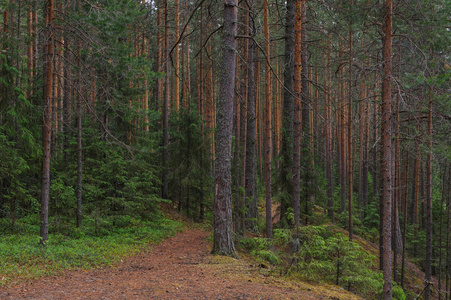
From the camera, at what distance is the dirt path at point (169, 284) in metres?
5.16

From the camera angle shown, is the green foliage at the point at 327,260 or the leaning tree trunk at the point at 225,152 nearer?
the green foliage at the point at 327,260

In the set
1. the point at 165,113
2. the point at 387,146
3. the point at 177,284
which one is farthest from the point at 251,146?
the point at 177,284

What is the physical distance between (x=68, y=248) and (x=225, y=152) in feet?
16.4

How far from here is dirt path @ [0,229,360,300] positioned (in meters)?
5.16

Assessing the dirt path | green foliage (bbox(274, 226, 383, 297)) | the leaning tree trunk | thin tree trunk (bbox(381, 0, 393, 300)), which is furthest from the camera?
thin tree trunk (bbox(381, 0, 393, 300))

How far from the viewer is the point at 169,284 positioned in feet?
18.9

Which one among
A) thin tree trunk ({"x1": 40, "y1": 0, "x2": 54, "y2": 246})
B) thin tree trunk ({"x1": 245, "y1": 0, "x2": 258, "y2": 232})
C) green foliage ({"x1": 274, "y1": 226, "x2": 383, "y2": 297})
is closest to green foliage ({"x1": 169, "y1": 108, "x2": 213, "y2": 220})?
thin tree trunk ({"x1": 245, "y1": 0, "x2": 258, "y2": 232})

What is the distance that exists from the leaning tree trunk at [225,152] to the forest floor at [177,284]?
54 cm

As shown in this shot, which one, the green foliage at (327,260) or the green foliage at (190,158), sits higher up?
the green foliage at (190,158)

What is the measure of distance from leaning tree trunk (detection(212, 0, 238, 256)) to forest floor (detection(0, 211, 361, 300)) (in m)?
0.54

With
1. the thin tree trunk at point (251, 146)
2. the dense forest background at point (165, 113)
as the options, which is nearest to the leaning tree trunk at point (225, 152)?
the dense forest background at point (165, 113)

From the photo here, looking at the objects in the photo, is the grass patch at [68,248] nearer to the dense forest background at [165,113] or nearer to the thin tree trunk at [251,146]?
the dense forest background at [165,113]

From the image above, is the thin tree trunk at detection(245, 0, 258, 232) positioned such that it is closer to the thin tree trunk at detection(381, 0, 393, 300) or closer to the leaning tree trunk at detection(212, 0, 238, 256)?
the leaning tree trunk at detection(212, 0, 238, 256)

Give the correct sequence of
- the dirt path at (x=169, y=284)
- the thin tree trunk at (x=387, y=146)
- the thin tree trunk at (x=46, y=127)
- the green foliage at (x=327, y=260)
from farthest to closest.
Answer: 1. the thin tree trunk at (x=387, y=146)
2. the thin tree trunk at (x=46, y=127)
3. the green foliage at (x=327, y=260)
4. the dirt path at (x=169, y=284)
